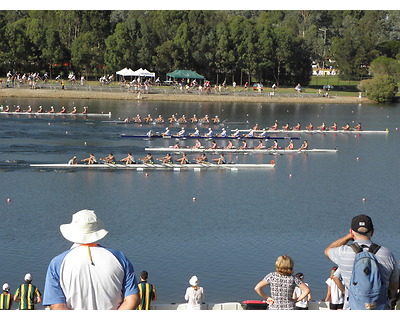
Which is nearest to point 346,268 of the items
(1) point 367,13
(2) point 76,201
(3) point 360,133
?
(2) point 76,201

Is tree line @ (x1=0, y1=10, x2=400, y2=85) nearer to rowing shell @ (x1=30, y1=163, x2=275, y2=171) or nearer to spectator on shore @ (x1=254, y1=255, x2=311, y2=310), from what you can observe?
rowing shell @ (x1=30, y1=163, x2=275, y2=171)

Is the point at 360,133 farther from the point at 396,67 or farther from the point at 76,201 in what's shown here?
the point at 396,67

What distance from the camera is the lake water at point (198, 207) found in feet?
62.9

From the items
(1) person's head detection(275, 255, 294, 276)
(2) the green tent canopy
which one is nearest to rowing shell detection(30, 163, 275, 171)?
(1) person's head detection(275, 255, 294, 276)

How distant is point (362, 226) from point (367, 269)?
394mm

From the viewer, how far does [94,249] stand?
5578mm

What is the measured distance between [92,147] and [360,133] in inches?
827

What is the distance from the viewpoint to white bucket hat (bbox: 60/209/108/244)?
5570 millimetres

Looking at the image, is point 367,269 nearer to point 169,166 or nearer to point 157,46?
point 169,166

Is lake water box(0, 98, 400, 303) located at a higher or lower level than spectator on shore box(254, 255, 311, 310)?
lower

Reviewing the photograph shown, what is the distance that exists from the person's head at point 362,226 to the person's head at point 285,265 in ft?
2.80

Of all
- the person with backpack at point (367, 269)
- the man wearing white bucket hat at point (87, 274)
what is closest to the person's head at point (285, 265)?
the person with backpack at point (367, 269)

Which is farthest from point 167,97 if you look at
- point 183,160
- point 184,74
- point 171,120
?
point 183,160

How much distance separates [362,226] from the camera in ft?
20.8
